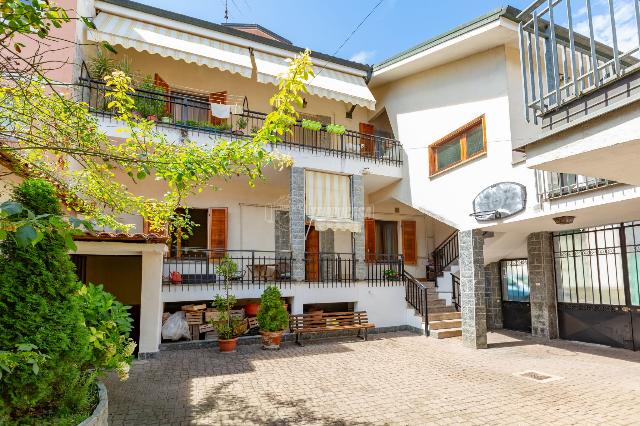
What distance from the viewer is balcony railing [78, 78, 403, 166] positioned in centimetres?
1016

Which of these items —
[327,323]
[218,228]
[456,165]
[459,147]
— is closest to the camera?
[456,165]

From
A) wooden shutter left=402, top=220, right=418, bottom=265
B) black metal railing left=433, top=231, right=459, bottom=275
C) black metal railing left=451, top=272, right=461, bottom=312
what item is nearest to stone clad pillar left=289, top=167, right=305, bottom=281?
black metal railing left=451, top=272, right=461, bottom=312

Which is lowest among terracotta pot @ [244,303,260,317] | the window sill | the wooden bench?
the wooden bench

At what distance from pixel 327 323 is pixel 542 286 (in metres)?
6.12

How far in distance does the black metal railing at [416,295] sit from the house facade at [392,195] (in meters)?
0.06

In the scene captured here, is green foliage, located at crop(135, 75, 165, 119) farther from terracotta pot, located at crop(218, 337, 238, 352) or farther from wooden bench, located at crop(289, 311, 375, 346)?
wooden bench, located at crop(289, 311, 375, 346)

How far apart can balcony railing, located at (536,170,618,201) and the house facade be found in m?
0.04

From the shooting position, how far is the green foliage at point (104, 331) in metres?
4.72

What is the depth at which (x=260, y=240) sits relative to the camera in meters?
13.1

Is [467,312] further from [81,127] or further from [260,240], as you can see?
[81,127]

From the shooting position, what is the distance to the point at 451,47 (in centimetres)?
1059

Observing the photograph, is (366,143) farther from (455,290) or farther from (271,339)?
(271,339)

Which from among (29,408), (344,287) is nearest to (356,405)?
(29,408)

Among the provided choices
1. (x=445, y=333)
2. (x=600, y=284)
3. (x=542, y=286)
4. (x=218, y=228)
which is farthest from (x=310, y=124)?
(x=600, y=284)
